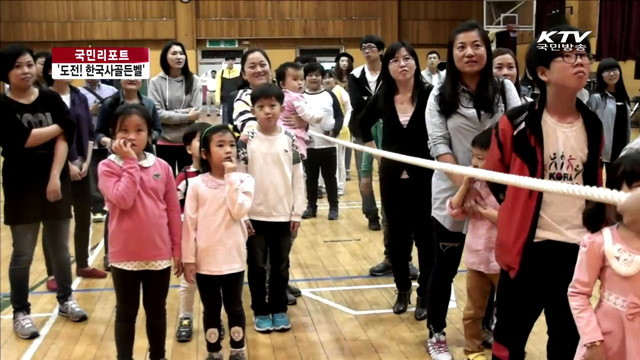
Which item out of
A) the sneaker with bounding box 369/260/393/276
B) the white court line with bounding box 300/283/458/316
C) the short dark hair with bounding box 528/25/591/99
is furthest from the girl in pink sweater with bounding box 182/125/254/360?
the sneaker with bounding box 369/260/393/276

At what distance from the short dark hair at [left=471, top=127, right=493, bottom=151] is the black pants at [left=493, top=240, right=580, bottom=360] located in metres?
0.64

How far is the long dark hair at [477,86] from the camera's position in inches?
105

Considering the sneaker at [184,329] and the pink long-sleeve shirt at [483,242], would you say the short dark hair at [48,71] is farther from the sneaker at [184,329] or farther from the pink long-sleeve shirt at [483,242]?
the pink long-sleeve shirt at [483,242]

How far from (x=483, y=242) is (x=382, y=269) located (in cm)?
184

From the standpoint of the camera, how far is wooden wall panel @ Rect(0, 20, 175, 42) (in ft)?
50.1

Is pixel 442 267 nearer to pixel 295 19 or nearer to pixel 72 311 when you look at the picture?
pixel 72 311

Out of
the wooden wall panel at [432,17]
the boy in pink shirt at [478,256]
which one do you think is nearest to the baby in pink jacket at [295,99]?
the boy in pink shirt at [478,256]

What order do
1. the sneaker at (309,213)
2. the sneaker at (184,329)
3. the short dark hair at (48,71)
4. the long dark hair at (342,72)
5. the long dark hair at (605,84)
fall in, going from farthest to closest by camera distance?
the long dark hair at (342,72), the sneaker at (309,213), the long dark hair at (605,84), the short dark hair at (48,71), the sneaker at (184,329)

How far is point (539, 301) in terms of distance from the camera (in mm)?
2072

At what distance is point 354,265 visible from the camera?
4.91 metres

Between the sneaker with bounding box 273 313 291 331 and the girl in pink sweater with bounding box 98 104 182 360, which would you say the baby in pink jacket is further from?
the girl in pink sweater with bounding box 98 104 182 360

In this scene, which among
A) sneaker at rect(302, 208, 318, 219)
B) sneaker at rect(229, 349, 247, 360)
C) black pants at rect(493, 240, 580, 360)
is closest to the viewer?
black pants at rect(493, 240, 580, 360)

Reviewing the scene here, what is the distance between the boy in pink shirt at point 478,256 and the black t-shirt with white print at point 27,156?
7.21 feet

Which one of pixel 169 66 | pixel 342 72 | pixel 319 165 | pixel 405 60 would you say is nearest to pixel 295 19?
pixel 342 72
